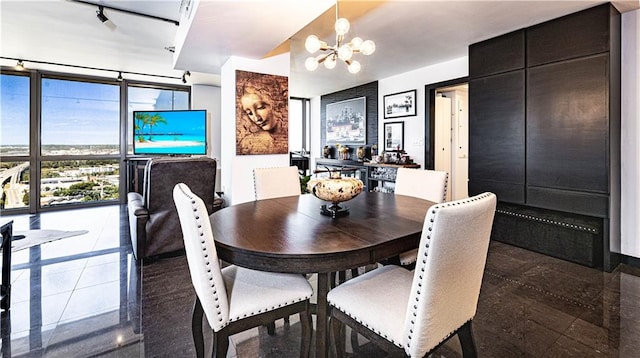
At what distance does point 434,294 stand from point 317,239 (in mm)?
542

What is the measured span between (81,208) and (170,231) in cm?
406

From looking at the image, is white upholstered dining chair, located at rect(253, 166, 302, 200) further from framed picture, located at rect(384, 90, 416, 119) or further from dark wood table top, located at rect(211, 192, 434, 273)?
framed picture, located at rect(384, 90, 416, 119)

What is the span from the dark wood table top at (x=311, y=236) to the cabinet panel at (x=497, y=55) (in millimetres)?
2595

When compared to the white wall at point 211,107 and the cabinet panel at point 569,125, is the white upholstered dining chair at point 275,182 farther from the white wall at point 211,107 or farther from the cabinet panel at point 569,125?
the white wall at point 211,107

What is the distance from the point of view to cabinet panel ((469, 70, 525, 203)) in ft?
11.5

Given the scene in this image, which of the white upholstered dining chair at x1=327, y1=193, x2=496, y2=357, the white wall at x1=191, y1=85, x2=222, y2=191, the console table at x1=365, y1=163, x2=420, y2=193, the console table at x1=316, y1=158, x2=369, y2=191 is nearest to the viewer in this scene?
the white upholstered dining chair at x1=327, y1=193, x2=496, y2=357

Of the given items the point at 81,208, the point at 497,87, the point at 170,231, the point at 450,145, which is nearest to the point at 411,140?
the point at 450,145

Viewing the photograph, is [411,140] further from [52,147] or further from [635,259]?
[52,147]

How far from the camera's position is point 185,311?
221 centimetres

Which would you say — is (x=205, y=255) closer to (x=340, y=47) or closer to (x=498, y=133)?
(x=340, y=47)

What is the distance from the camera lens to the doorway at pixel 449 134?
5.09 m

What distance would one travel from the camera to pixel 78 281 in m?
2.71

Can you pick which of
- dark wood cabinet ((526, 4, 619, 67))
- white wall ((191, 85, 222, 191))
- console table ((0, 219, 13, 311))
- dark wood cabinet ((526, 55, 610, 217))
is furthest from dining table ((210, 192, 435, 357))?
white wall ((191, 85, 222, 191))

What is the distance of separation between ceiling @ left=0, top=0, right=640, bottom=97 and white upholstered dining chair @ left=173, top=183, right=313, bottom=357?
1.81m
